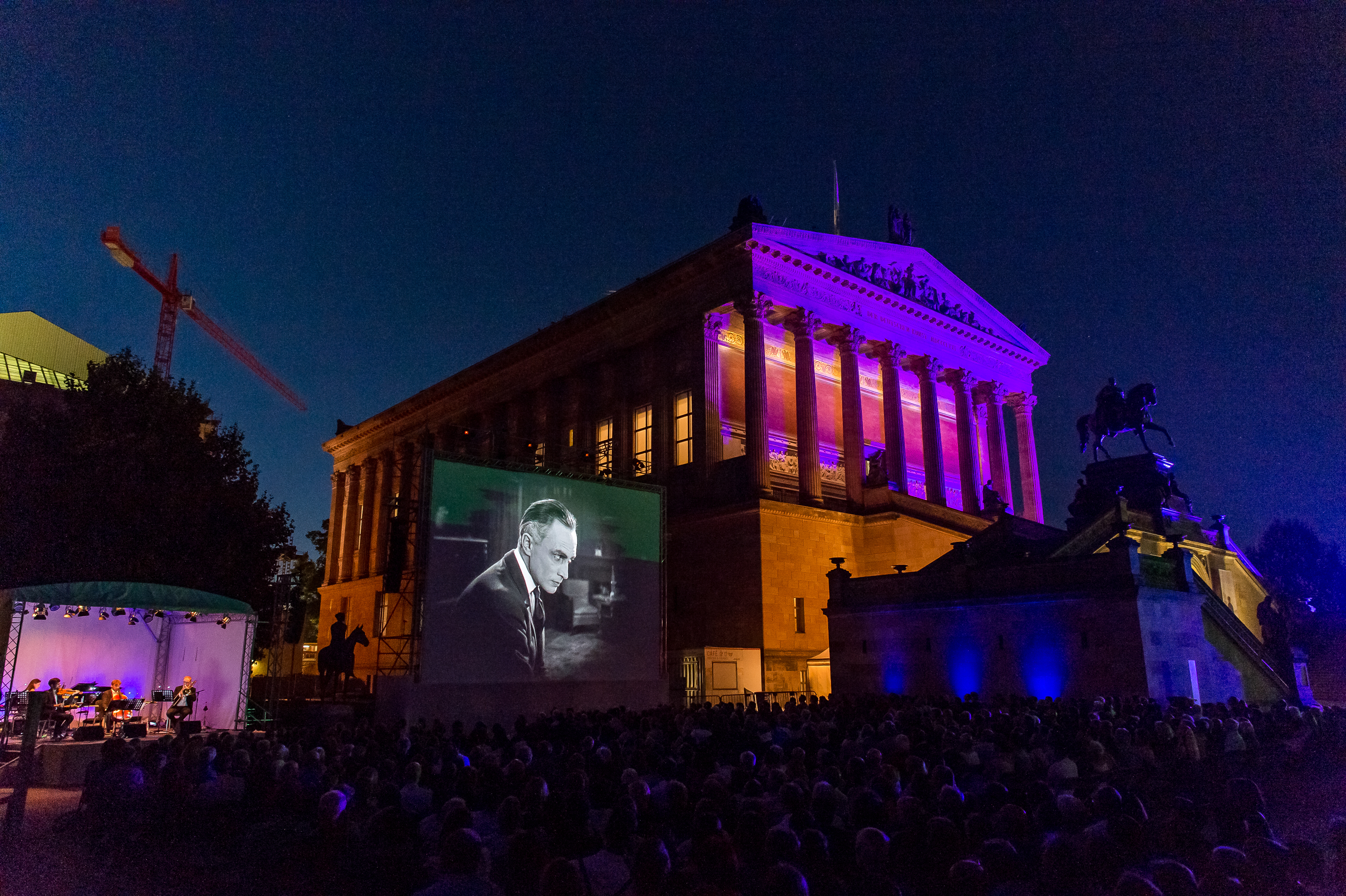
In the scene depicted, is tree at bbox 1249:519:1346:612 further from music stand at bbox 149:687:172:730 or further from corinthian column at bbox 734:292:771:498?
music stand at bbox 149:687:172:730

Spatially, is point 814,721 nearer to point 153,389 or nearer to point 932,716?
point 932,716

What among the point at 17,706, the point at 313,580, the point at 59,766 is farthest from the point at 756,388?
the point at 313,580

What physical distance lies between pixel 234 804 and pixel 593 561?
16.4 meters

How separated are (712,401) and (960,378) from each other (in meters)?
15.2

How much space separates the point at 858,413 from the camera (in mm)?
36031

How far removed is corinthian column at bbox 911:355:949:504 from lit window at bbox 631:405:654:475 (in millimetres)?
13068

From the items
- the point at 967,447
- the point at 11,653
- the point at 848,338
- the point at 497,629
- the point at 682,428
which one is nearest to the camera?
the point at 497,629

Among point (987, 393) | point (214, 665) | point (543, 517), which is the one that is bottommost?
point (214, 665)

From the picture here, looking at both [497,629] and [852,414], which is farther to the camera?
[852,414]

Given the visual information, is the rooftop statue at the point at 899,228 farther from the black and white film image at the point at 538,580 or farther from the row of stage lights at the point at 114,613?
the row of stage lights at the point at 114,613

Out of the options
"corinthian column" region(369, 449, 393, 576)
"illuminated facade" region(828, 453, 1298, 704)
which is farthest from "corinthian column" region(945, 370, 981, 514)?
"corinthian column" region(369, 449, 393, 576)

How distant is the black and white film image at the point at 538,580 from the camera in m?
21.7

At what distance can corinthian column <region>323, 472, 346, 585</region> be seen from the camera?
6125cm

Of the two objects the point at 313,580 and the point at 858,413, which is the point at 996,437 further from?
the point at 313,580
